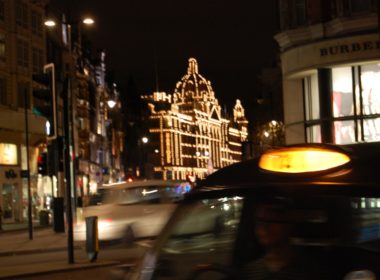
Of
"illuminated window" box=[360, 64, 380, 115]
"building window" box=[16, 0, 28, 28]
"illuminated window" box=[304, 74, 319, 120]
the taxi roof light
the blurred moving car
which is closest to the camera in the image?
the taxi roof light

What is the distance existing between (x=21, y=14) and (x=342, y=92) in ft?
103

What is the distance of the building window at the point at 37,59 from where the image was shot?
55.5 metres

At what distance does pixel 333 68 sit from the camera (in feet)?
95.6

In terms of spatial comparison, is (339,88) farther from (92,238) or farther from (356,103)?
(92,238)

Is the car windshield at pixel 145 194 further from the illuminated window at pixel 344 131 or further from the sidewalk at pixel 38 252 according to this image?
the illuminated window at pixel 344 131

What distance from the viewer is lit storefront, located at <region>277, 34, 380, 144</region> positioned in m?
28.1

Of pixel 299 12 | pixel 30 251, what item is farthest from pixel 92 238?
pixel 299 12

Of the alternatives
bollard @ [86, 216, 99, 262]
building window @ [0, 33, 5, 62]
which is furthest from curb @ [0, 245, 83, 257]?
building window @ [0, 33, 5, 62]

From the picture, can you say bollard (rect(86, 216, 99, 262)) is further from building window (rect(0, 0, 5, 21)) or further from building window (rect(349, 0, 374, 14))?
building window (rect(0, 0, 5, 21))

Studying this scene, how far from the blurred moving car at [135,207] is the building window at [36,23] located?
36.4m

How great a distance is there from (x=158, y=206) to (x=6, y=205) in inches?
1227

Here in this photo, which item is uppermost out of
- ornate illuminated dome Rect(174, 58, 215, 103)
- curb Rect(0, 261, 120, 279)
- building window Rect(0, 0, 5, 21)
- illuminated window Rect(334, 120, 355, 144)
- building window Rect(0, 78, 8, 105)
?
ornate illuminated dome Rect(174, 58, 215, 103)

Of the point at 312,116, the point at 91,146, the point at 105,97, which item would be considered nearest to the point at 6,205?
the point at 312,116

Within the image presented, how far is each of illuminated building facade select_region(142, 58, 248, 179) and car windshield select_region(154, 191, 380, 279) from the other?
394ft
